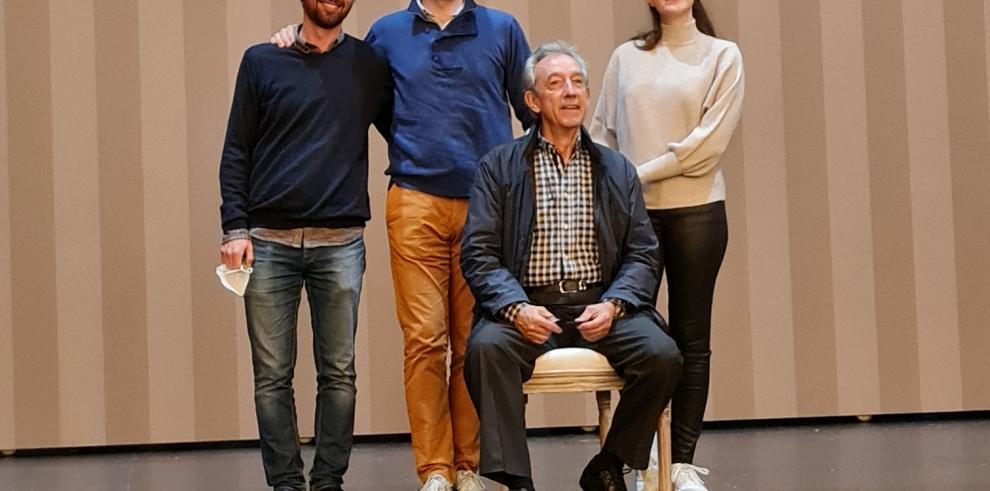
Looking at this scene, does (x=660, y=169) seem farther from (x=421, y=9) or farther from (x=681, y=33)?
(x=421, y=9)

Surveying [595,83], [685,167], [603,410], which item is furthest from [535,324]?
[595,83]

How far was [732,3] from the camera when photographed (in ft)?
14.9

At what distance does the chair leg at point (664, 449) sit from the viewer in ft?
9.44

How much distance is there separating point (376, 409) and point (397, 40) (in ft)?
5.81

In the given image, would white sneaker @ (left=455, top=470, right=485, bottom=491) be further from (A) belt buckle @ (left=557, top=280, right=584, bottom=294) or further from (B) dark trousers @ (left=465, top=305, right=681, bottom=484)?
(A) belt buckle @ (left=557, top=280, right=584, bottom=294)

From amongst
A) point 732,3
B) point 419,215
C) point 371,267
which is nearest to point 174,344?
point 371,267

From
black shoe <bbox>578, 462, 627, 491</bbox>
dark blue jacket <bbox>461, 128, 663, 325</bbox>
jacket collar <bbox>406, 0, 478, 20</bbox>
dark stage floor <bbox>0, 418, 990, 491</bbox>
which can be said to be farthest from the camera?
dark stage floor <bbox>0, 418, 990, 491</bbox>

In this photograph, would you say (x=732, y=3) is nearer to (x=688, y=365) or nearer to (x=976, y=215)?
(x=976, y=215)

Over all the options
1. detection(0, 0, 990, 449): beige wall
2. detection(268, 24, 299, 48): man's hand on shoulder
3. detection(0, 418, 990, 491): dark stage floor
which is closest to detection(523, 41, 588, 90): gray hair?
detection(268, 24, 299, 48): man's hand on shoulder

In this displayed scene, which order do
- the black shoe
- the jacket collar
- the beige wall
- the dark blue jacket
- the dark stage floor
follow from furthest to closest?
the beige wall, the dark stage floor, the jacket collar, the black shoe, the dark blue jacket

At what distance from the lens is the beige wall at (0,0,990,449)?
4.33 metres

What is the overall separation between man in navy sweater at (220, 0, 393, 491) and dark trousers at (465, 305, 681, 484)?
429mm

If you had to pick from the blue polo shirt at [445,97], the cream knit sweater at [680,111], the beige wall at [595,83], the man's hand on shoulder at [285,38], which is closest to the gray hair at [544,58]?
the blue polo shirt at [445,97]

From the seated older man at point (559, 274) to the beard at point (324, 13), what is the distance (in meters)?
0.47
